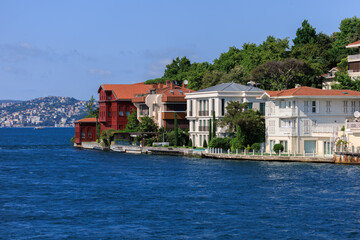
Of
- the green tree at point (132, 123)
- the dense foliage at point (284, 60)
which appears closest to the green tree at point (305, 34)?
the dense foliage at point (284, 60)

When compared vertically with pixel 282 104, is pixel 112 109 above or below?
above

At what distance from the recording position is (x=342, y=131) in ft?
242

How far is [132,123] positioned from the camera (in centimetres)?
11344

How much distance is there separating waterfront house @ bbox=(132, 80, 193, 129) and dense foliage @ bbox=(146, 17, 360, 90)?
24.2ft

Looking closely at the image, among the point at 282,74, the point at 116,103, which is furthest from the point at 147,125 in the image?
the point at 282,74

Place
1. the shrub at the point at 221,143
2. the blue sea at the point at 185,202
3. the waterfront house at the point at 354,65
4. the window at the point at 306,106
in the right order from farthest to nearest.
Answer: the waterfront house at the point at 354,65
the shrub at the point at 221,143
the window at the point at 306,106
the blue sea at the point at 185,202

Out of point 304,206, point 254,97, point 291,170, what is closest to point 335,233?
point 304,206

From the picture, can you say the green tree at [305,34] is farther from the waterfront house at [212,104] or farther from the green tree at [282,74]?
the waterfront house at [212,104]

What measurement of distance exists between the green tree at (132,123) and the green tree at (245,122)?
30.9m

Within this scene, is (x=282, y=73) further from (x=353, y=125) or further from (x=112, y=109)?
(x=112, y=109)

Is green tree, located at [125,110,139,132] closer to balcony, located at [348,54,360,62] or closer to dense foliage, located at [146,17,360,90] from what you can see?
dense foliage, located at [146,17,360,90]

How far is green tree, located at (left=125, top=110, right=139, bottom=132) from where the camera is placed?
112925 mm

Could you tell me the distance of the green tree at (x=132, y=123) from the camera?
112925 millimetres

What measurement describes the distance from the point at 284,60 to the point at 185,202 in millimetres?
59631
